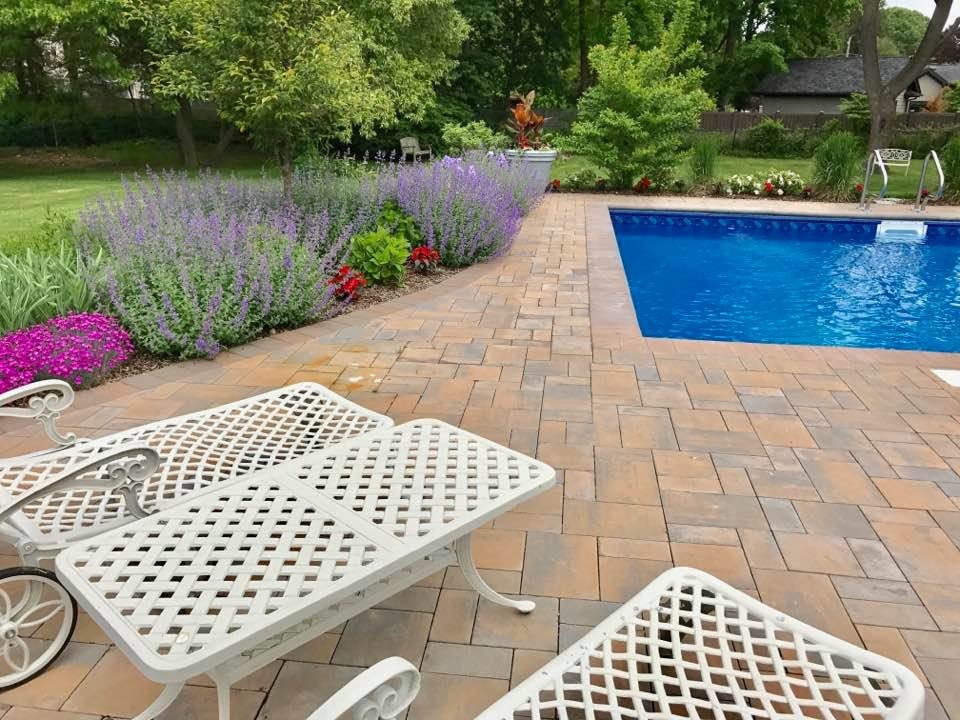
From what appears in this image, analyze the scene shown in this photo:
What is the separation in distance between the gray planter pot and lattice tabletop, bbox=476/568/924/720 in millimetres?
9217

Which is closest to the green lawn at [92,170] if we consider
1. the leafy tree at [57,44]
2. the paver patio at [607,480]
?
the leafy tree at [57,44]

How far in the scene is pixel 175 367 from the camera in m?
3.86

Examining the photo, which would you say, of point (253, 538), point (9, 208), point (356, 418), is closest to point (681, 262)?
point (356, 418)

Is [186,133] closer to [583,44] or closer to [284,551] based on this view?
[583,44]

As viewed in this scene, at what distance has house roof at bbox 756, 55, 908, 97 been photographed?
34.1 metres

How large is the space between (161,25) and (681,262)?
596 cm

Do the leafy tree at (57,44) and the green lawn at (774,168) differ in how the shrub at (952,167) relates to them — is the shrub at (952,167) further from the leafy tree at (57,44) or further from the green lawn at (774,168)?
the leafy tree at (57,44)

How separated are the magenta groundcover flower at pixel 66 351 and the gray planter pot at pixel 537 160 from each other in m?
7.46

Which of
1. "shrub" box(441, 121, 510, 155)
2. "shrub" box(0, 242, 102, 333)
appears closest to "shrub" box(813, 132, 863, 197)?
"shrub" box(441, 121, 510, 155)

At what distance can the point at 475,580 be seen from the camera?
188cm

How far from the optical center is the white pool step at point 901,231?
9.40 metres

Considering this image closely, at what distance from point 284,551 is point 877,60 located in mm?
17446

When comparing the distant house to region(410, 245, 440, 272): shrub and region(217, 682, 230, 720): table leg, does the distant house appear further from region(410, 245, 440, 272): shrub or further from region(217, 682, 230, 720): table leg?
region(217, 682, 230, 720): table leg

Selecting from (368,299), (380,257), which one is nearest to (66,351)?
(368,299)
